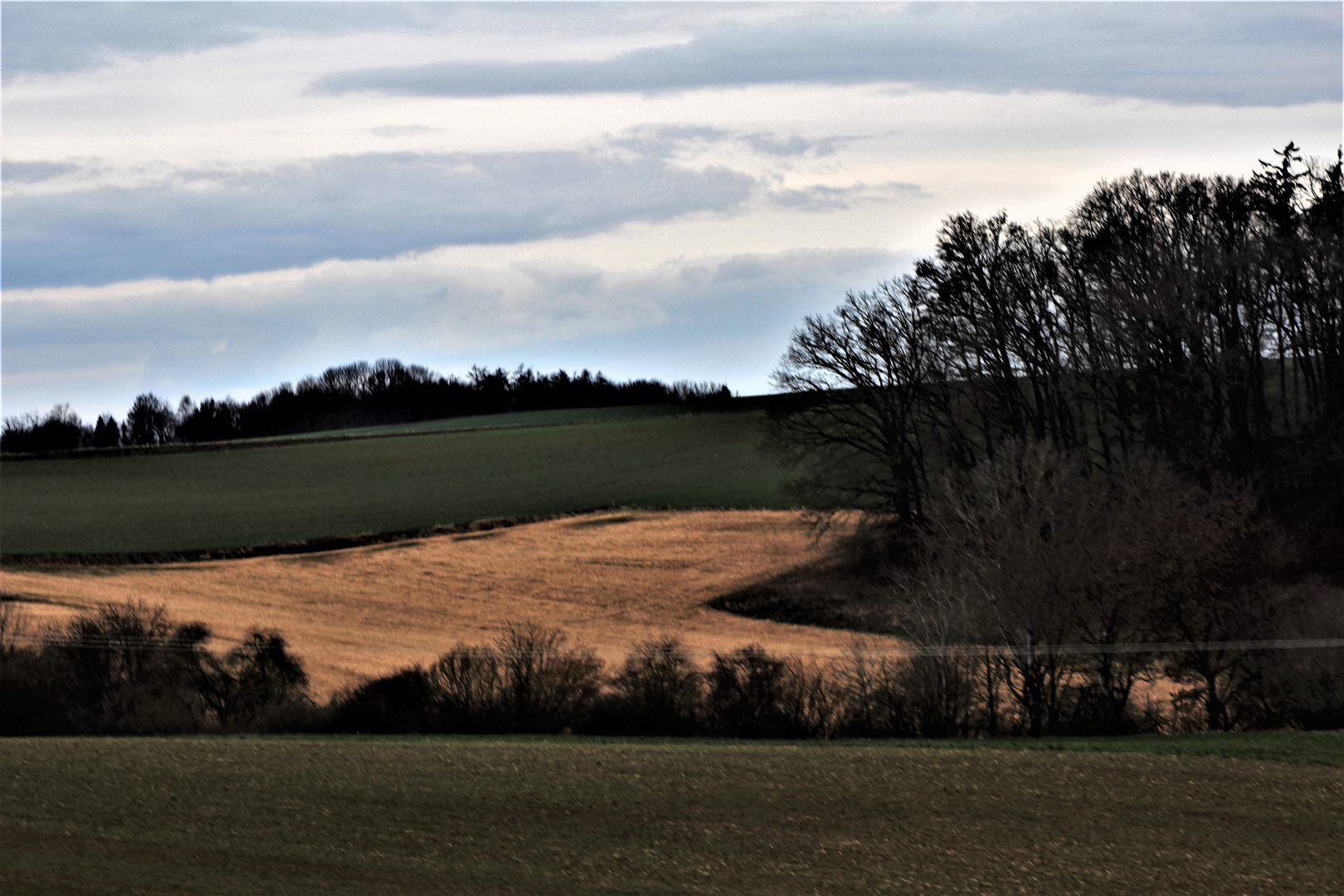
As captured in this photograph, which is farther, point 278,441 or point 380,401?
point 380,401

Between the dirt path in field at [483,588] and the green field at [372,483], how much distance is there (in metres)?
4.28

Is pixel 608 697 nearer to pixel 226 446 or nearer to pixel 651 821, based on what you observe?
pixel 651 821

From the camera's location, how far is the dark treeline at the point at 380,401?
129 metres

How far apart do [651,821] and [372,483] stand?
62.1 m

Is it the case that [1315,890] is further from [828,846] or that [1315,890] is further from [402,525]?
[402,525]

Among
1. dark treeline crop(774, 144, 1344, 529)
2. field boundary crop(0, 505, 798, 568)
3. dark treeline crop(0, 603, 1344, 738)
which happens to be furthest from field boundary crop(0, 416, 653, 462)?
dark treeline crop(0, 603, 1344, 738)

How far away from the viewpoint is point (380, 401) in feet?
470

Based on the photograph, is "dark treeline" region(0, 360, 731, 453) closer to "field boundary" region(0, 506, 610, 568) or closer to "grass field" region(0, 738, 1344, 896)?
"field boundary" region(0, 506, 610, 568)

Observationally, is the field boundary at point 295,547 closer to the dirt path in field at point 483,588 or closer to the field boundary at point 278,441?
the dirt path in field at point 483,588

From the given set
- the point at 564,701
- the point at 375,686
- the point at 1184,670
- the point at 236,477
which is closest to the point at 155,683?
the point at 375,686

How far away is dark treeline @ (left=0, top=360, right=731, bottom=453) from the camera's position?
129 m

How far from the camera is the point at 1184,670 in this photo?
32781mm

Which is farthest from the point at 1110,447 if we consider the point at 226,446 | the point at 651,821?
the point at 226,446

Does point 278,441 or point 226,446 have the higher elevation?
point 278,441
